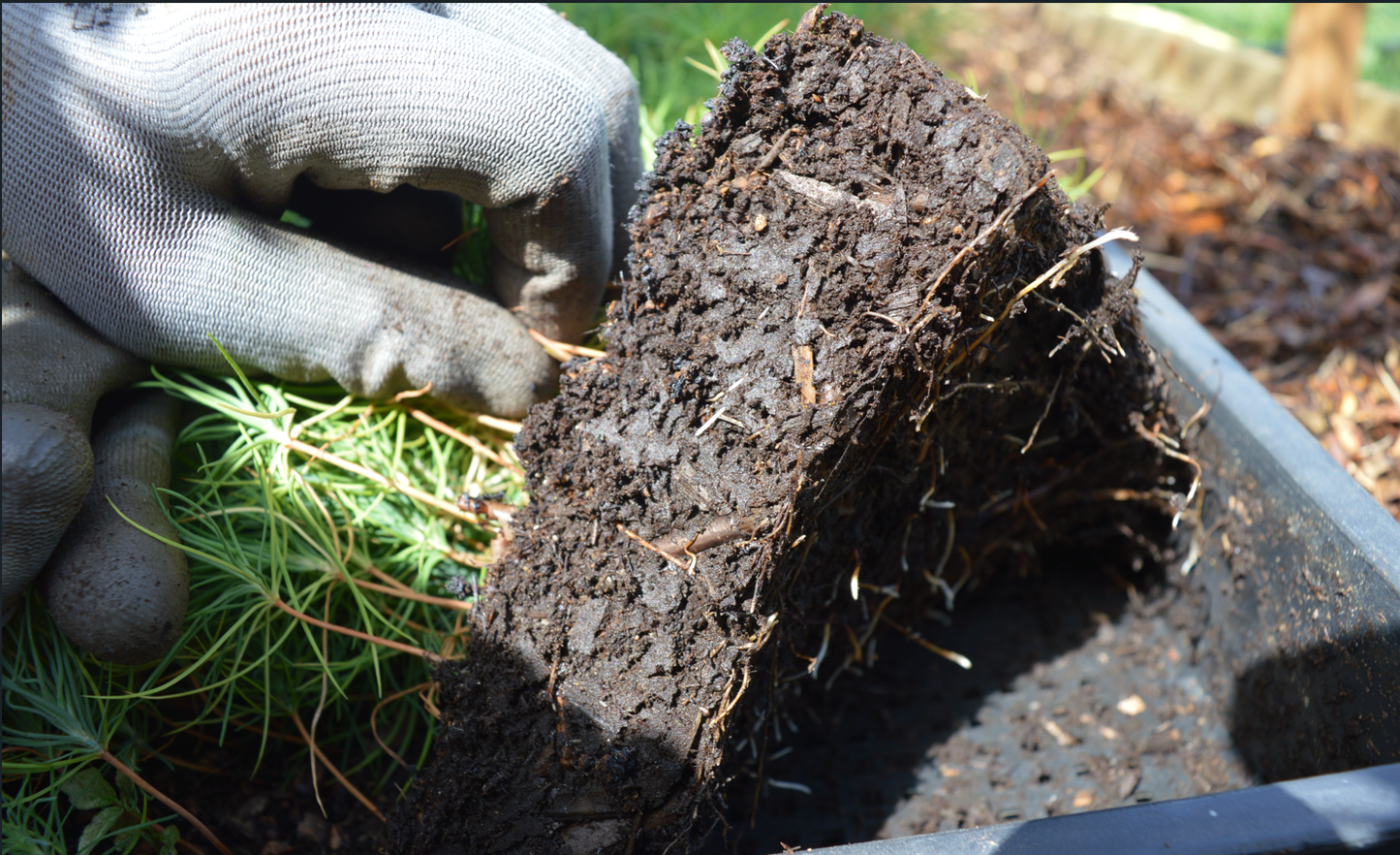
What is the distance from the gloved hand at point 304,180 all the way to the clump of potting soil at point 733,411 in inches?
9.9

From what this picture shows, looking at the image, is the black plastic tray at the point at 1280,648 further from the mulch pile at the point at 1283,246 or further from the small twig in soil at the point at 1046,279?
the mulch pile at the point at 1283,246

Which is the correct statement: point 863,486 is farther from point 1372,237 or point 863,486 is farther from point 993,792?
point 1372,237

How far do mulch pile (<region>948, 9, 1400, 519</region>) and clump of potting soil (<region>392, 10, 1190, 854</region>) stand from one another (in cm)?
138

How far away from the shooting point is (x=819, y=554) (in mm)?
1114

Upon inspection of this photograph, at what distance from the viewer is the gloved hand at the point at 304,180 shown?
103 cm

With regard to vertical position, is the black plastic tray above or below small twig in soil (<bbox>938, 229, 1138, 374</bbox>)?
below

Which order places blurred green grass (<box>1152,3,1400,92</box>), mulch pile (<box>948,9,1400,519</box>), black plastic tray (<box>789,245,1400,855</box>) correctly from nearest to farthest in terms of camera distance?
black plastic tray (<box>789,245,1400,855</box>)
mulch pile (<box>948,9,1400,519</box>)
blurred green grass (<box>1152,3,1400,92</box>)

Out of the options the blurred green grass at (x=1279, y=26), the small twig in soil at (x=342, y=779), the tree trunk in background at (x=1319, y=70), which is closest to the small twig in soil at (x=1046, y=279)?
the small twig in soil at (x=342, y=779)

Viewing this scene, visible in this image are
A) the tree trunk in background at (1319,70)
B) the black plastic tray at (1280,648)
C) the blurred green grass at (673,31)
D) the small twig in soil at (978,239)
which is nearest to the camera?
the black plastic tray at (1280,648)

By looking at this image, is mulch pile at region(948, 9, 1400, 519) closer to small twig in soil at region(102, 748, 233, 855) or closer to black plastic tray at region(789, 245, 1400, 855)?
black plastic tray at region(789, 245, 1400, 855)

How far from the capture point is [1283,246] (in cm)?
256

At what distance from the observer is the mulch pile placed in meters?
2.02

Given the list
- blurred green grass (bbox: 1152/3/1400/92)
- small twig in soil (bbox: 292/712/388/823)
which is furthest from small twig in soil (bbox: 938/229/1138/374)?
blurred green grass (bbox: 1152/3/1400/92)

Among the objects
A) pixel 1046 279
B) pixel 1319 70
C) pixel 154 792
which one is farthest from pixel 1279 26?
pixel 154 792
